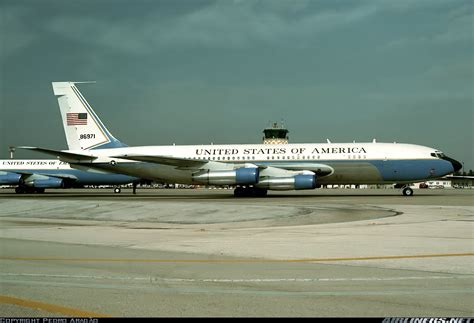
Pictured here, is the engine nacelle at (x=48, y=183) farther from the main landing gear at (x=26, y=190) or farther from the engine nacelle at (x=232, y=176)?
the engine nacelle at (x=232, y=176)

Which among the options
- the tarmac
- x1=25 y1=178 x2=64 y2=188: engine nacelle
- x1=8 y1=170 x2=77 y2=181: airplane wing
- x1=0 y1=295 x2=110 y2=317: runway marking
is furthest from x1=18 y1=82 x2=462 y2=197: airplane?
x1=0 y1=295 x2=110 y2=317: runway marking

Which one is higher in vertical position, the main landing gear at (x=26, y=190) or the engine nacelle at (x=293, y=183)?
the engine nacelle at (x=293, y=183)

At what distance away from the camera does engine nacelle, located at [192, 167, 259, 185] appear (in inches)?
1472

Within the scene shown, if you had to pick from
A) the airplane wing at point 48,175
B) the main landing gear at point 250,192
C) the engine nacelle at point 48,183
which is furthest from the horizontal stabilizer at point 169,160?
the engine nacelle at point 48,183

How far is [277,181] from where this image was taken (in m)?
37.1

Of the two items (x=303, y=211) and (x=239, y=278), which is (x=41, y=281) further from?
(x=303, y=211)

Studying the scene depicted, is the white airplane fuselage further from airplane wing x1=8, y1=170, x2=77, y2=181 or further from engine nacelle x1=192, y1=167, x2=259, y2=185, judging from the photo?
airplane wing x1=8, y1=170, x2=77, y2=181

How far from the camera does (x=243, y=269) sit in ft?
27.7

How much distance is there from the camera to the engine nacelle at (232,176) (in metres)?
37.4

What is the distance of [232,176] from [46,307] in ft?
105

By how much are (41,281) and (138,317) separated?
2.56 m

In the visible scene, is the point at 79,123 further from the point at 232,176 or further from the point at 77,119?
the point at 232,176

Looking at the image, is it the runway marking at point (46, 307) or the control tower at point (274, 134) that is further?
the control tower at point (274, 134)

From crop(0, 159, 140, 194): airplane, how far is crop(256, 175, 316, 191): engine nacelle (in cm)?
2055
